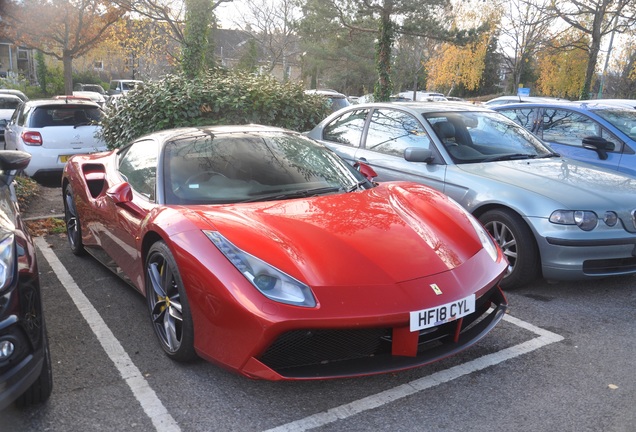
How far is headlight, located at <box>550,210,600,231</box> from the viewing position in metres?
4.05

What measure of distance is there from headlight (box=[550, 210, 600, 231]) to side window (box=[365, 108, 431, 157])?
146 cm

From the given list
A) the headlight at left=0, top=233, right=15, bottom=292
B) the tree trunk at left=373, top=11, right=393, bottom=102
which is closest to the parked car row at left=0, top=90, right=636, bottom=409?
the headlight at left=0, top=233, right=15, bottom=292

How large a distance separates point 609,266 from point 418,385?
7.02 feet

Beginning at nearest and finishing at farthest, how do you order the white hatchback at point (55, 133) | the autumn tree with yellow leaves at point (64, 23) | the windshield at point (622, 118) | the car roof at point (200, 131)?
the car roof at point (200, 131)
the windshield at point (622, 118)
the white hatchback at point (55, 133)
the autumn tree with yellow leaves at point (64, 23)

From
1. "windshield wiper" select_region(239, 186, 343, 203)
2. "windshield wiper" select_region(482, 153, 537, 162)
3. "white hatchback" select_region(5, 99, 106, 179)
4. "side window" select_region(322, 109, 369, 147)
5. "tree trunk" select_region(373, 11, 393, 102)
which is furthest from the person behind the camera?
"tree trunk" select_region(373, 11, 393, 102)

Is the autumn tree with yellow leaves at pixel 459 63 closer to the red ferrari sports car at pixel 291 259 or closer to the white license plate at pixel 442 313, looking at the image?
the red ferrari sports car at pixel 291 259

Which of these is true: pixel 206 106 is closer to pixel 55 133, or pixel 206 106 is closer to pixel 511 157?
pixel 55 133

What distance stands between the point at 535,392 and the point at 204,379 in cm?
173

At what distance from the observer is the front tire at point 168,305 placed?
292cm

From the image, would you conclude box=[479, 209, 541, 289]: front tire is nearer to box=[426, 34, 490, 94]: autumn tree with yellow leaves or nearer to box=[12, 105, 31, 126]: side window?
box=[12, 105, 31, 126]: side window

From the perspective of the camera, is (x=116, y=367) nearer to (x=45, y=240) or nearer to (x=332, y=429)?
(x=332, y=429)

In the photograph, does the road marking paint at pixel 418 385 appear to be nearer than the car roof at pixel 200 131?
Yes

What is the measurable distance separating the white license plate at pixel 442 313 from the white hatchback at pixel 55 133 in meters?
7.41

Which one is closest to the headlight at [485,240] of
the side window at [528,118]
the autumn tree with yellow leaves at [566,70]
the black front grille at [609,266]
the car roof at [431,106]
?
the black front grille at [609,266]
